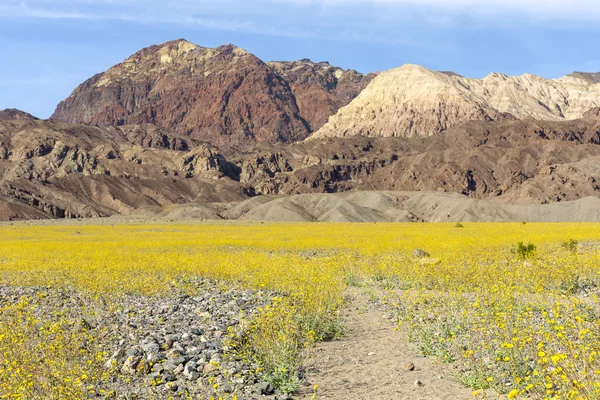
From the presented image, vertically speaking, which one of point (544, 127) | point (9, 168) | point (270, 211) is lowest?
point (270, 211)

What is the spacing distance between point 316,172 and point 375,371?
17273 centimetres

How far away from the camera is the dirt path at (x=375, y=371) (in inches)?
323

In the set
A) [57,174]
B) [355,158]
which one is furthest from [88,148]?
[355,158]

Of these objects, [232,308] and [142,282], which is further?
[142,282]

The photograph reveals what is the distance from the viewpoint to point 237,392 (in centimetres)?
789

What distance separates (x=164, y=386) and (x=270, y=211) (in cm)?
10888

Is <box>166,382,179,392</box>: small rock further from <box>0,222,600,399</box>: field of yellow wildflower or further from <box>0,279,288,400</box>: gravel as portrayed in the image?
<box>0,222,600,399</box>: field of yellow wildflower

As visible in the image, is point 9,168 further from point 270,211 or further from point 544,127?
point 544,127

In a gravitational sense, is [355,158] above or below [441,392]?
above

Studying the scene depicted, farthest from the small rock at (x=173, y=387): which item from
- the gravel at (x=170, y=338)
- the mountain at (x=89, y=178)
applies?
the mountain at (x=89, y=178)

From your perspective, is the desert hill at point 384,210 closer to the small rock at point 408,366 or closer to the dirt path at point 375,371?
the dirt path at point 375,371

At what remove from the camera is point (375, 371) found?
9391 millimetres

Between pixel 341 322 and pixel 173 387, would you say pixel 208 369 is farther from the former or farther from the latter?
pixel 341 322

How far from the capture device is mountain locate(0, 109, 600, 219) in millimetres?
135875
